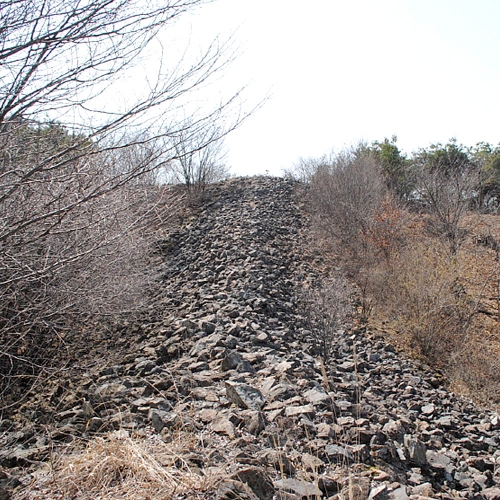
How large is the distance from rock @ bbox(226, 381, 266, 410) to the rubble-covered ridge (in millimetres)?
14

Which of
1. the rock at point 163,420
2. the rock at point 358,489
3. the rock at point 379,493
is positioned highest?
the rock at point 163,420

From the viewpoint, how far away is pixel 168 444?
10.4ft

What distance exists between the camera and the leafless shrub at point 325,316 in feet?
21.8

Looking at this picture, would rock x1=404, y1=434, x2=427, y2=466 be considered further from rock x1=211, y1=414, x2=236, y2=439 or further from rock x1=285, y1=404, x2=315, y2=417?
rock x1=211, y1=414, x2=236, y2=439

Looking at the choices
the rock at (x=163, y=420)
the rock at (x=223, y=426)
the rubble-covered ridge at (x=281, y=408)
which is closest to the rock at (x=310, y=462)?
the rubble-covered ridge at (x=281, y=408)

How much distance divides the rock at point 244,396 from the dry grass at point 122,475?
91 cm

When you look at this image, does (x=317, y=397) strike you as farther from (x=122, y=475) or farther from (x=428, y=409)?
(x=122, y=475)

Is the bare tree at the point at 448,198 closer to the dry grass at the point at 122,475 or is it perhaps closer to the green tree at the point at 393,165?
the green tree at the point at 393,165

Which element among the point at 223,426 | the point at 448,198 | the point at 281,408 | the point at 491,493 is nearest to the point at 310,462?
the point at 223,426

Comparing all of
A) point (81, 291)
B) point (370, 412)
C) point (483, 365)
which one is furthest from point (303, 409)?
point (483, 365)

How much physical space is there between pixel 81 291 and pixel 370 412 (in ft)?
11.1

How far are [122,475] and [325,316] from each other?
15.0ft

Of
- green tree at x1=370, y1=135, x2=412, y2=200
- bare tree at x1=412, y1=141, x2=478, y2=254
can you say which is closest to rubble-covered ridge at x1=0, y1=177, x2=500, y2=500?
bare tree at x1=412, y1=141, x2=478, y2=254

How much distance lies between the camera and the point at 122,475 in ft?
9.02
